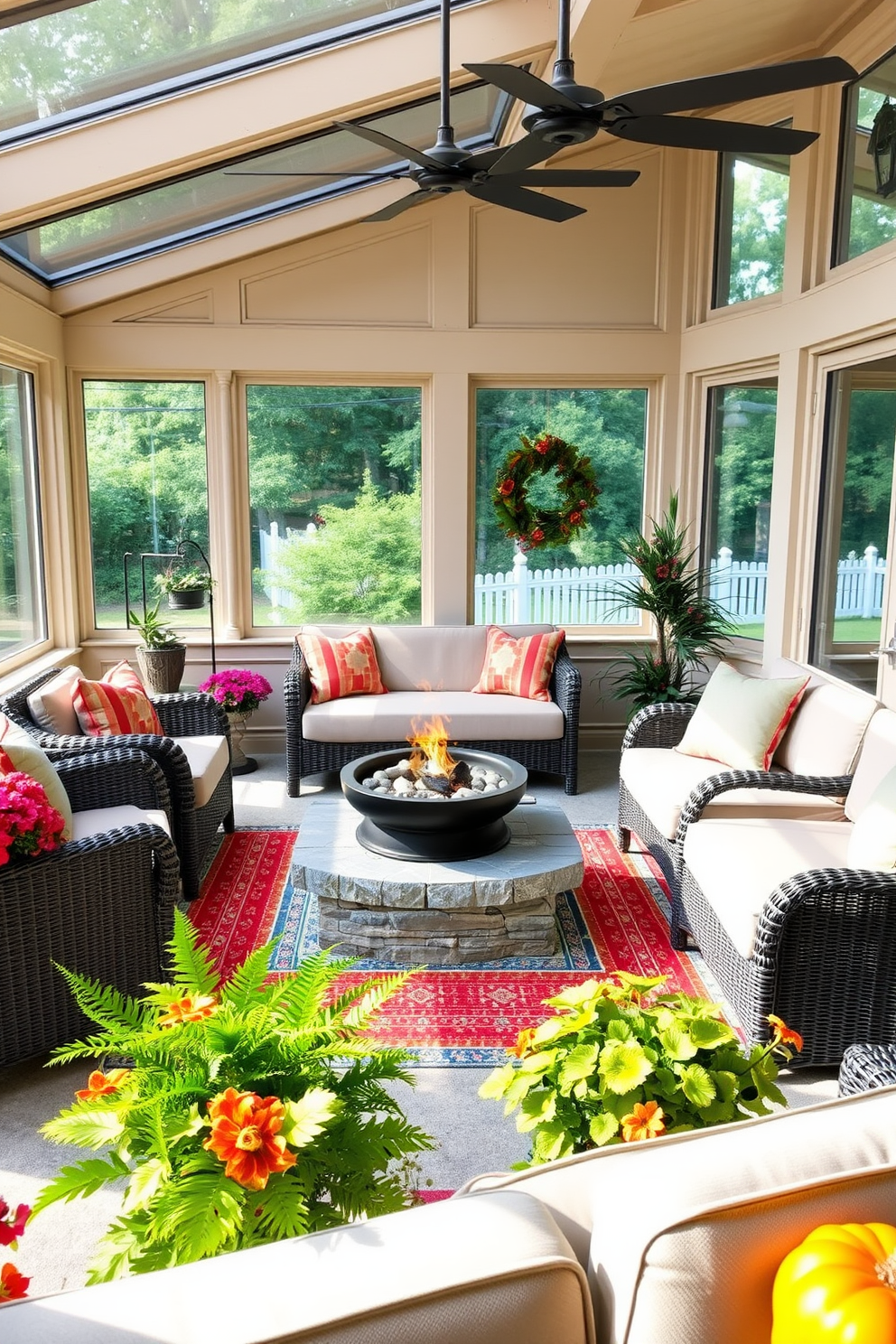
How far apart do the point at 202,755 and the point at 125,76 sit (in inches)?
102

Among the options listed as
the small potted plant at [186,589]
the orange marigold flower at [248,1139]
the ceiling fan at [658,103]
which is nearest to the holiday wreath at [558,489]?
the small potted plant at [186,589]

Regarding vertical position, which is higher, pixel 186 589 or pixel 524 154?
pixel 524 154

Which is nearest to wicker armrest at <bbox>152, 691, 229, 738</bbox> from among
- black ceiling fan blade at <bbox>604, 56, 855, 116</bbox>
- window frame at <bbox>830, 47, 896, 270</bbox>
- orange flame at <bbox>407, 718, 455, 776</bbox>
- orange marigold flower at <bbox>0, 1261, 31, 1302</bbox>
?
orange flame at <bbox>407, 718, 455, 776</bbox>

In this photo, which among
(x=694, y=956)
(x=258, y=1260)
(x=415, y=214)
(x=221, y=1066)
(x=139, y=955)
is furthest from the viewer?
(x=415, y=214)

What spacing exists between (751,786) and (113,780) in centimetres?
231

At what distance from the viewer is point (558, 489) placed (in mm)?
6328

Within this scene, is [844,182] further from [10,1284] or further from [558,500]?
[10,1284]

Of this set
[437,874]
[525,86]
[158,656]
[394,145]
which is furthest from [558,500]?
[525,86]

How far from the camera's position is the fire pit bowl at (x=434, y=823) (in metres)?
3.62

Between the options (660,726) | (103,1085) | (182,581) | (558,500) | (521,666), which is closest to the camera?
(103,1085)

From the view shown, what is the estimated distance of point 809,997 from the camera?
2863 mm

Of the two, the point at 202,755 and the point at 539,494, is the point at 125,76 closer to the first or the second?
the point at 202,755

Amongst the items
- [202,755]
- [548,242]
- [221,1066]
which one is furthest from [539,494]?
[221,1066]

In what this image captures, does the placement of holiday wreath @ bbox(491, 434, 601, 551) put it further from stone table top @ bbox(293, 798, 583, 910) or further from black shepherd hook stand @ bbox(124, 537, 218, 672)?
stone table top @ bbox(293, 798, 583, 910)
